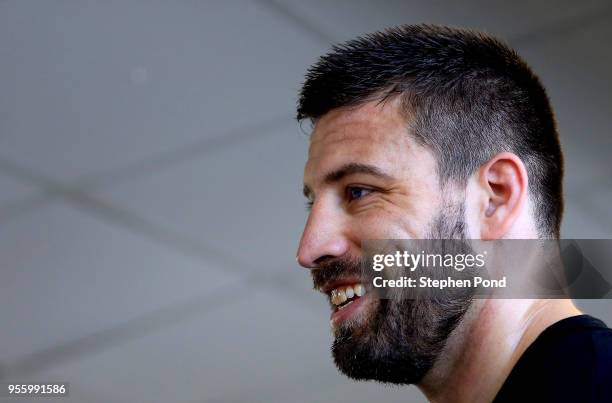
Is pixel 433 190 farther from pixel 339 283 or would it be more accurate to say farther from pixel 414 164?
pixel 339 283

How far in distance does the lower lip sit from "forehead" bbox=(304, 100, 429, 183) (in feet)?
0.49

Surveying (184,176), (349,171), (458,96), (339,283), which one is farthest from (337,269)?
(184,176)

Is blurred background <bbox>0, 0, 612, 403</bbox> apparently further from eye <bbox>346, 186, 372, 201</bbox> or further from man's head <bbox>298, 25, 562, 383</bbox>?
eye <bbox>346, 186, 372, 201</bbox>

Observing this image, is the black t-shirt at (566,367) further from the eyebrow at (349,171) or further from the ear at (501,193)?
the eyebrow at (349,171)

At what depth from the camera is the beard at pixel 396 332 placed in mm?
1103

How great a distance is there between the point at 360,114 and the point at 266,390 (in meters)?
2.25

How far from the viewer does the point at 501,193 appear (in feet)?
3.87

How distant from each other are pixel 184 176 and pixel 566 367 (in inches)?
63.1

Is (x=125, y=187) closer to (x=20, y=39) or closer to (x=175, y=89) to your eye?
(x=175, y=89)

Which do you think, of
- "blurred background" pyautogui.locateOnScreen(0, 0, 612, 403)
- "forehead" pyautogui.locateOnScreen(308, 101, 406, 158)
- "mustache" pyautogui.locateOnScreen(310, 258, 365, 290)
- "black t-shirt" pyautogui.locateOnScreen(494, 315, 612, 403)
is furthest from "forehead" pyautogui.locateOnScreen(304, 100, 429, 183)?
"blurred background" pyautogui.locateOnScreen(0, 0, 612, 403)

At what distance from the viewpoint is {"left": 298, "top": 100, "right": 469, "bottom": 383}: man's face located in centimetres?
111

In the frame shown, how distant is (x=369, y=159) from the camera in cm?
119

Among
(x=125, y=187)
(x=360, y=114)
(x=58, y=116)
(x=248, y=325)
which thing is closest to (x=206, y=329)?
(x=248, y=325)

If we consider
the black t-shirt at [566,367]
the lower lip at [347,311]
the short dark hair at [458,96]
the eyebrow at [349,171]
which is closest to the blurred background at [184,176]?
the short dark hair at [458,96]
